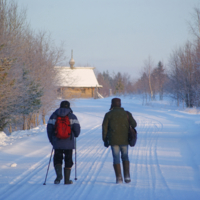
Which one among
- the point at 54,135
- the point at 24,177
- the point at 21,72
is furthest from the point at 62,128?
the point at 21,72

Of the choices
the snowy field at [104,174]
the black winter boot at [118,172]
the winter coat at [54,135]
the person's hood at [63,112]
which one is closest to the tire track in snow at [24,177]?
the snowy field at [104,174]

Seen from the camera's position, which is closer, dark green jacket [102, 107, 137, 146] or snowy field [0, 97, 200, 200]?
snowy field [0, 97, 200, 200]

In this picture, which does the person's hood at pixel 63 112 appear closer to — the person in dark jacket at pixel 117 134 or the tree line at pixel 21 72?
the person in dark jacket at pixel 117 134

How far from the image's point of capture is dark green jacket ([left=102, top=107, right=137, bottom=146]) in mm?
5617

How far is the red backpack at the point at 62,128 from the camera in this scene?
549cm

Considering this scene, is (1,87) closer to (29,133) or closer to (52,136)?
(29,133)

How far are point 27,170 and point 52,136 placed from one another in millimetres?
1815

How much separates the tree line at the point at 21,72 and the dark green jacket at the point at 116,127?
6.84m

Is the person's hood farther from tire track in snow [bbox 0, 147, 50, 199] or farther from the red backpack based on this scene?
tire track in snow [bbox 0, 147, 50, 199]

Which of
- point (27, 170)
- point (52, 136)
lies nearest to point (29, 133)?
point (27, 170)

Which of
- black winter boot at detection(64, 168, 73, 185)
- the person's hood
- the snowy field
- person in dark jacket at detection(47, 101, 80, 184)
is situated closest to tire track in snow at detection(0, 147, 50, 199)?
the snowy field

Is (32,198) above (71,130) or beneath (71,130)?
beneath

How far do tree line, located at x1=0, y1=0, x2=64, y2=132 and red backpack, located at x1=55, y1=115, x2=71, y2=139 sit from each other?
21.0 feet

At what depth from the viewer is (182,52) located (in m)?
33.9
